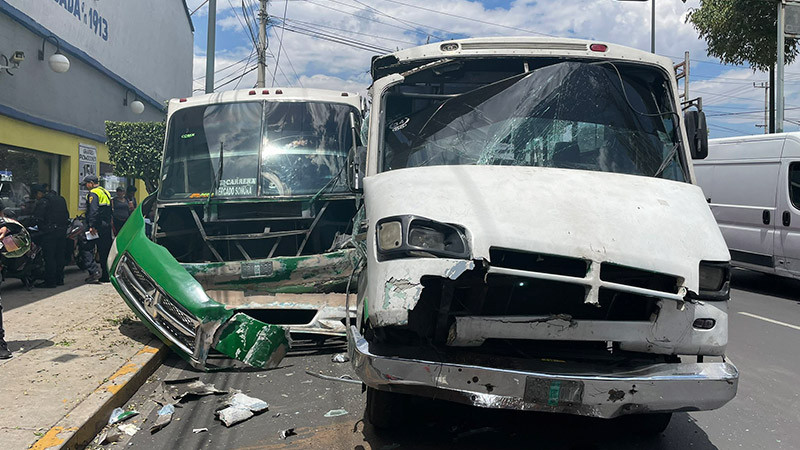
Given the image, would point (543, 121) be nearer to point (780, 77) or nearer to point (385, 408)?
point (385, 408)

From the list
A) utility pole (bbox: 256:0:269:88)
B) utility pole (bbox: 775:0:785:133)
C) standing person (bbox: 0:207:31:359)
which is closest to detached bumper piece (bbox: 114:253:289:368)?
standing person (bbox: 0:207:31:359)

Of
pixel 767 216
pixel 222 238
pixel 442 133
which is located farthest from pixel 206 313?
pixel 767 216

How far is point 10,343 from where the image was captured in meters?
5.62

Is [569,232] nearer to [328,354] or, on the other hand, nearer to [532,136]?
[532,136]

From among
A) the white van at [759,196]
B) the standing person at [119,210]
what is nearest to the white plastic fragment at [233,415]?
the standing person at [119,210]

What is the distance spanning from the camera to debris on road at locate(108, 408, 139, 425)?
166 inches

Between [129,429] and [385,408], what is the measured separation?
1.83 metres

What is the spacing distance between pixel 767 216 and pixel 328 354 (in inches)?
323

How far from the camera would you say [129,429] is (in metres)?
4.10

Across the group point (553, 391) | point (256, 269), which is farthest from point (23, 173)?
point (553, 391)

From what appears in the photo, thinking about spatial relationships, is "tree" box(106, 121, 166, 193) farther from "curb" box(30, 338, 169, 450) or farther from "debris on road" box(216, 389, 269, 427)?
"debris on road" box(216, 389, 269, 427)

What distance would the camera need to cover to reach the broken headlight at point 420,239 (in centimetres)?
292

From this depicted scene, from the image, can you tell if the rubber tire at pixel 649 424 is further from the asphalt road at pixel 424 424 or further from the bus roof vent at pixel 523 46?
the bus roof vent at pixel 523 46

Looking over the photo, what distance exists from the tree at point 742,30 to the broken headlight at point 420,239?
15.1 m
